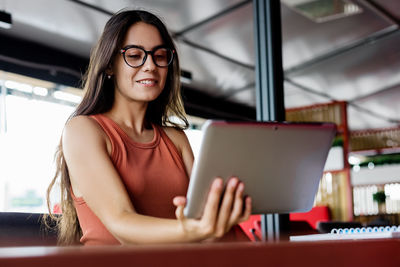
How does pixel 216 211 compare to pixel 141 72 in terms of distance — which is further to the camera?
pixel 141 72

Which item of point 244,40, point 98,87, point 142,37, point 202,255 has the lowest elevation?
point 202,255

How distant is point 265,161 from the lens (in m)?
0.94

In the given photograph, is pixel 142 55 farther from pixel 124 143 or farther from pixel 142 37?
pixel 124 143

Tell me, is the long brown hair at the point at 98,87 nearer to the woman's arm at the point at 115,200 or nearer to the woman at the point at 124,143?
the woman at the point at 124,143

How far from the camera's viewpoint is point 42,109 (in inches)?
222

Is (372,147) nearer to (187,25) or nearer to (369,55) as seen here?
(369,55)

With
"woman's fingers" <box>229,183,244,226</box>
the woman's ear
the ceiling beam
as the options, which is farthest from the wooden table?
the ceiling beam

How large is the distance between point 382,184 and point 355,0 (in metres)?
4.89

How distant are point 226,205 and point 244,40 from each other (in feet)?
14.7

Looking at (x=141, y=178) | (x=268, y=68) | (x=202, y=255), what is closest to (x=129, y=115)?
(x=141, y=178)

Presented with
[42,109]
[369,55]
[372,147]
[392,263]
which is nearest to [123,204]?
[392,263]

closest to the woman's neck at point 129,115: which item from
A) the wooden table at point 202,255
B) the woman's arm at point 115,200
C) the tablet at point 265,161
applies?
the woman's arm at point 115,200

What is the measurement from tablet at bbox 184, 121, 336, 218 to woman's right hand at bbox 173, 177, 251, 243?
0.01 meters

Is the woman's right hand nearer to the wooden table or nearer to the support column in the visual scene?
the wooden table
